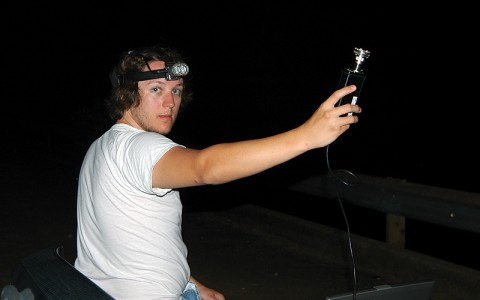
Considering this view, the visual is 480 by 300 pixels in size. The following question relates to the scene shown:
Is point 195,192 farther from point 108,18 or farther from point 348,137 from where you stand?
point 108,18

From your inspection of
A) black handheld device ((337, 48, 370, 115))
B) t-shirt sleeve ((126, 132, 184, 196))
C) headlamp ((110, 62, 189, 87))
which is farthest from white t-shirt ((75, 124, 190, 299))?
black handheld device ((337, 48, 370, 115))

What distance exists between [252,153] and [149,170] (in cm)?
41

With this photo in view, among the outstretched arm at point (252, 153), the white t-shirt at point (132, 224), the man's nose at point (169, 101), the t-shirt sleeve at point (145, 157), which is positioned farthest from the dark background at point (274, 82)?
the outstretched arm at point (252, 153)

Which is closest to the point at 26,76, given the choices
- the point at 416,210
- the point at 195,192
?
the point at 195,192

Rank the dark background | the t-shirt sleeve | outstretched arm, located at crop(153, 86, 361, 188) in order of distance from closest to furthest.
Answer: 1. outstretched arm, located at crop(153, 86, 361, 188)
2. the t-shirt sleeve
3. the dark background

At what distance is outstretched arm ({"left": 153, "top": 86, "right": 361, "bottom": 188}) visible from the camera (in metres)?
1.94

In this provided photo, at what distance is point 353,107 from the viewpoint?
6.43 feet

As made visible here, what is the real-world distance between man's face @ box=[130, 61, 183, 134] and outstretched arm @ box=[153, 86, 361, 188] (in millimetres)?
427

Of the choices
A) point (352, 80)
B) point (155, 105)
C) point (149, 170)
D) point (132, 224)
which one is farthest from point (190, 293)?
point (352, 80)

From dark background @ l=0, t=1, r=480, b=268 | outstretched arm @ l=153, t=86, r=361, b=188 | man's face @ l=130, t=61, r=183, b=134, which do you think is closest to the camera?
outstretched arm @ l=153, t=86, r=361, b=188

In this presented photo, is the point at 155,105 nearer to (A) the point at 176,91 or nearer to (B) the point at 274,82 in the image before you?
(A) the point at 176,91

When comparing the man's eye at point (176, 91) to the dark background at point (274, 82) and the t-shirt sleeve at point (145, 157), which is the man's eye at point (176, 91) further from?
the dark background at point (274, 82)

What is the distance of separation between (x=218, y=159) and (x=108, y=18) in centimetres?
3358

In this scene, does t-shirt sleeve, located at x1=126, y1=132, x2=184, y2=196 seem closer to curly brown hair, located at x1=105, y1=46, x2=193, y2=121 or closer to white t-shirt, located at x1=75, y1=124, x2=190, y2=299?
white t-shirt, located at x1=75, y1=124, x2=190, y2=299
